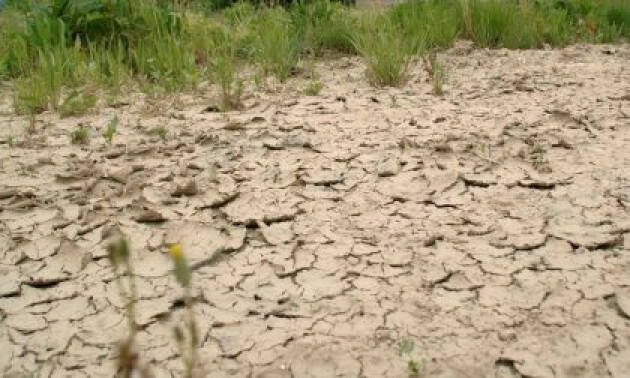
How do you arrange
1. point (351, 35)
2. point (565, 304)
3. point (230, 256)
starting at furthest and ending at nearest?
point (351, 35)
point (230, 256)
point (565, 304)

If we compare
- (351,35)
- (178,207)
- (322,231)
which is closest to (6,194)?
(178,207)

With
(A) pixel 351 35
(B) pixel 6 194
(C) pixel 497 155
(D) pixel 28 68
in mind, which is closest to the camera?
(B) pixel 6 194

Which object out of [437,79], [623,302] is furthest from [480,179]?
[437,79]

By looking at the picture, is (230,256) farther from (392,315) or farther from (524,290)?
(524,290)

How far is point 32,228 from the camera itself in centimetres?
181

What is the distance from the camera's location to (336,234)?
1.78m

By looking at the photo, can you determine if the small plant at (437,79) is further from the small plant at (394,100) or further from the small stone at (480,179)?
the small stone at (480,179)

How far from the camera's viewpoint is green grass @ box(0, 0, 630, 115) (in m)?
2.97

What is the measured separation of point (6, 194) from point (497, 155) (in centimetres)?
181

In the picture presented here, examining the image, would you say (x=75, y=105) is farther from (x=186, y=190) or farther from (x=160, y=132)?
(x=186, y=190)

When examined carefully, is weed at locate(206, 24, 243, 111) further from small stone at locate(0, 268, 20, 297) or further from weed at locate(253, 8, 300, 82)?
small stone at locate(0, 268, 20, 297)

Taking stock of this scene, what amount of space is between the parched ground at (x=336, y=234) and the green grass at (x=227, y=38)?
0.29 metres

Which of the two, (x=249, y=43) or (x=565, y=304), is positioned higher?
(x=249, y=43)

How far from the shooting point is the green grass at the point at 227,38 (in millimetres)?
2975
